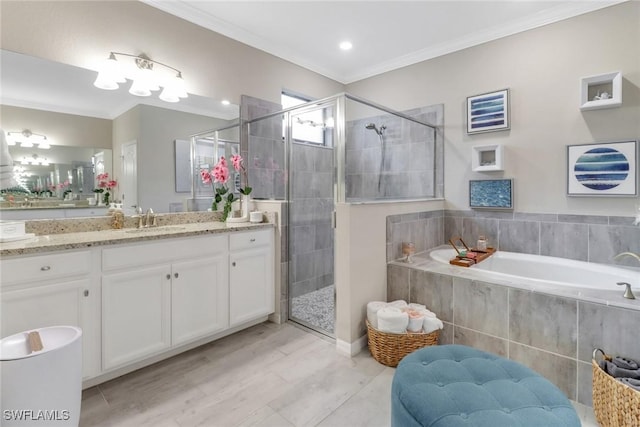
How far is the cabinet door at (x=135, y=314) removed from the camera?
1798 mm

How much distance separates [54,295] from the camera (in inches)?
63.7

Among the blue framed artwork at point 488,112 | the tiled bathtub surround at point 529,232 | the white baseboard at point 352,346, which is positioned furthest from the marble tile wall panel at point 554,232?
the white baseboard at point 352,346

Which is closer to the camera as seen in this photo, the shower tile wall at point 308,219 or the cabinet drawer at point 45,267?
the cabinet drawer at point 45,267

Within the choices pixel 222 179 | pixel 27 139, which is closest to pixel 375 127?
pixel 222 179

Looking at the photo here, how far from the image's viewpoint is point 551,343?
180cm

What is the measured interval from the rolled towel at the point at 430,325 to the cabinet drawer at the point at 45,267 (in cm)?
208

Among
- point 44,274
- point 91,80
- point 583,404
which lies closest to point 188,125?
point 91,80

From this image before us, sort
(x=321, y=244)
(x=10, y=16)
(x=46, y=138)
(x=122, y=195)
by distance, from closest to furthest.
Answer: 1. (x=10, y=16)
2. (x=46, y=138)
3. (x=122, y=195)
4. (x=321, y=244)

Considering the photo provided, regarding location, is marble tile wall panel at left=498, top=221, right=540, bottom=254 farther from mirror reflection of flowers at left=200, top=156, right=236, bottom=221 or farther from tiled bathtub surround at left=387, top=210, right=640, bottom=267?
mirror reflection of flowers at left=200, top=156, right=236, bottom=221

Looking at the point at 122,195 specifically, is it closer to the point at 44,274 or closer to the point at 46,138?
the point at 46,138

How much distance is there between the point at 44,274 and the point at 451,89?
3645 millimetres

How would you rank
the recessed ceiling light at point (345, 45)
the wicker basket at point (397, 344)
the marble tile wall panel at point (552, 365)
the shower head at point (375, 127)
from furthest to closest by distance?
1. the shower head at point (375, 127)
2. the recessed ceiling light at point (345, 45)
3. the wicker basket at point (397, 344)
4. the marble tile wall panel at point (552, 365)

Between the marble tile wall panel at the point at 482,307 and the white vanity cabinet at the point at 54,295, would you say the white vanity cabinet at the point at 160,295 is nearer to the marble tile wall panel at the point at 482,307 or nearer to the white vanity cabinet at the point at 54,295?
the white vanity cabinet at the point at 54,295

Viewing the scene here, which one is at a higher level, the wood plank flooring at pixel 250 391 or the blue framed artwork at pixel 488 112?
the blue framed artwork at pixel 488 112
